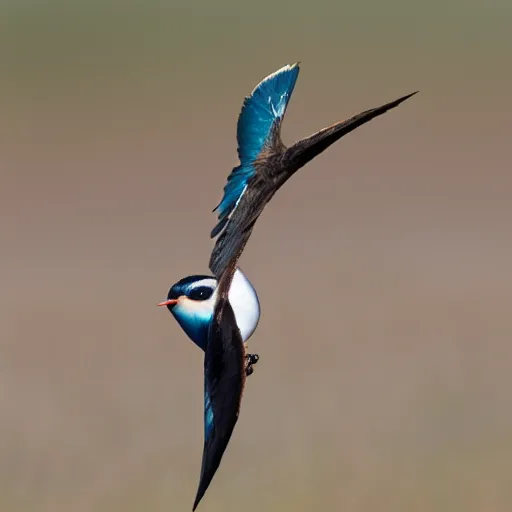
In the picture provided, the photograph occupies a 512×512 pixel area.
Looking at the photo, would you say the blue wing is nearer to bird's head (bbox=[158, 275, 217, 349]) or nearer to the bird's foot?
bird's head (bbox=[158, 275, 217, 349])

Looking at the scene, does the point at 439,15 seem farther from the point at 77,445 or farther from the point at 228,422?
the point at 228,422

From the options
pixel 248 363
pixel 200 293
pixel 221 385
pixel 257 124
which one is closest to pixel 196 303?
pixel 200 293

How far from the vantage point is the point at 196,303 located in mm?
3002

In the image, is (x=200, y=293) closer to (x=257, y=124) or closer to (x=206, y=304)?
(x=206, y=304)

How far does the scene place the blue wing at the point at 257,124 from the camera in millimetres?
3172

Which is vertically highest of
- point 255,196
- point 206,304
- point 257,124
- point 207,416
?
point 257,124

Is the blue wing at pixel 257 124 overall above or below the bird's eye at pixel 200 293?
above

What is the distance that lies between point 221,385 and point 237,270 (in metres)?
0.36

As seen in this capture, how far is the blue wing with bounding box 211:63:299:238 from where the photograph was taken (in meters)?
3.17

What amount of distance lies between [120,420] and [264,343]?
0.89 meters

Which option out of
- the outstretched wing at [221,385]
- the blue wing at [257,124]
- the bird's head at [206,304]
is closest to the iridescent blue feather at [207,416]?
the outstretched wing at [221,385]

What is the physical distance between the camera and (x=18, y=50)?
47.1 feet

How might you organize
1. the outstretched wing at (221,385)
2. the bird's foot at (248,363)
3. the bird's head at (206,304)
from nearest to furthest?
the outstretched wing at (221,385)
the bird's foot at (248,363)
the bird's head at (206,304)

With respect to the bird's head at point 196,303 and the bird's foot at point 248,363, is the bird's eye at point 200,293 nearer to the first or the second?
the bird's head at point 196,303
